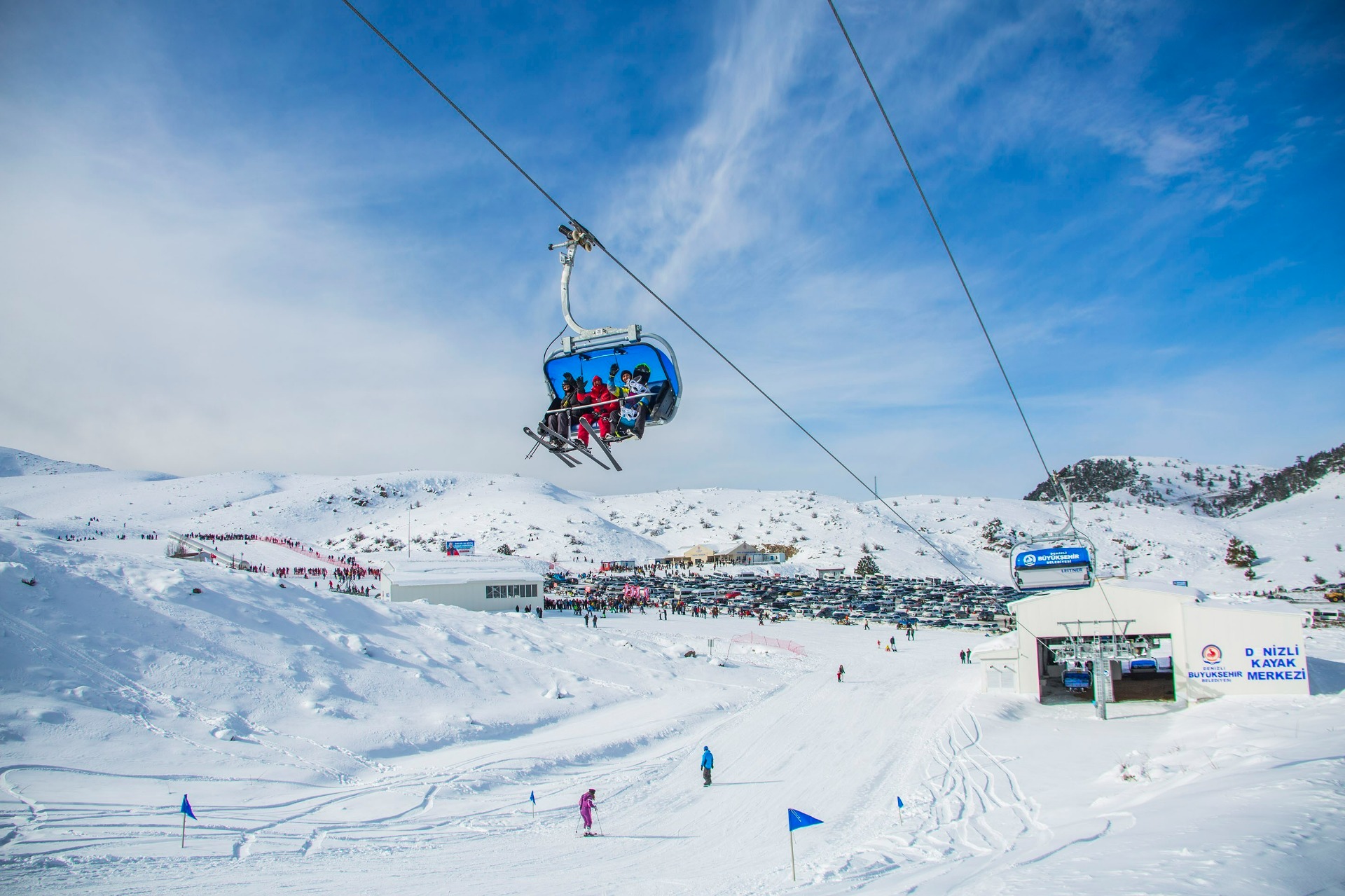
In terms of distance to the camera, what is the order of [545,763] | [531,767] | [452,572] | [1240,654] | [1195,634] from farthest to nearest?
[452,572] → [1195,634] → [1240,654] → [545,763] → [531,767]

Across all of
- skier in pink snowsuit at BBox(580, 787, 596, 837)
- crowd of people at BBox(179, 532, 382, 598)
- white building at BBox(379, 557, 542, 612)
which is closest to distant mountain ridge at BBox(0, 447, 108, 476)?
crowd of people at BBox(179, 532, 382, 598)

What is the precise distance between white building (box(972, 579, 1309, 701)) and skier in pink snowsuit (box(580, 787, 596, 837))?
22239 millimetres

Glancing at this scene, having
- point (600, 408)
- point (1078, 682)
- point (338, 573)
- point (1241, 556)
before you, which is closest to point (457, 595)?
point (338, 573)

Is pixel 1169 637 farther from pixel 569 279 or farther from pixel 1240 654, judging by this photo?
pixel 569 279

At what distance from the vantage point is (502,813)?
52.2ft

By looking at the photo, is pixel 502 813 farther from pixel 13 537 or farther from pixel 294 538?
pixel 294 538


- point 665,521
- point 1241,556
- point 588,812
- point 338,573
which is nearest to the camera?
point 588,812

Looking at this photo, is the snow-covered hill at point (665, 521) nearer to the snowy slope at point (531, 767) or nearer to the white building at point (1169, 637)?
the white building at point (1169, 637)

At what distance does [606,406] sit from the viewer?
997cm

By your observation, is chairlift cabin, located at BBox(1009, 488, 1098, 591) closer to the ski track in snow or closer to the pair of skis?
→ the ski track in snow

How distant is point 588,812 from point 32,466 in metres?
242

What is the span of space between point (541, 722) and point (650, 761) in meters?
5.65

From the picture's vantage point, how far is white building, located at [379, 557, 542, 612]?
42656 mm

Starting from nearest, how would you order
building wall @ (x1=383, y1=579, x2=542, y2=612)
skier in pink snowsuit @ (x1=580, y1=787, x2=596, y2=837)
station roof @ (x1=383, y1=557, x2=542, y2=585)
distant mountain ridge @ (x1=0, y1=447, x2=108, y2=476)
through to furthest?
skier in pink snowsuit @ (x1=580, y1=787, x2=596, y2=837) < building wall @ (x1=383, y1=579, x2=542, y2=612) < station roof @ (x1=383, y1=557, x2=542, y2=585) < distant mountain ridge @ (x1=0, y1=447, x2=108, y2=476)
